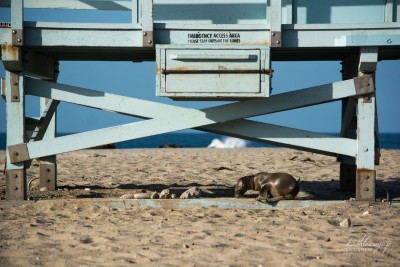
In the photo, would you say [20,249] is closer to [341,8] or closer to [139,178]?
[341,8]

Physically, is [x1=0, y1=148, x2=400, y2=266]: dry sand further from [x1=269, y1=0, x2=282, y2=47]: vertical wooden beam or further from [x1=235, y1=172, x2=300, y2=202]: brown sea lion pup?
[x1=269, y1=0, x2=282, y2=47]: vertical wooden beam

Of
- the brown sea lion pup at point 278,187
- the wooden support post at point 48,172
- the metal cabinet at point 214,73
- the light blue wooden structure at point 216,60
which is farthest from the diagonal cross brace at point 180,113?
the wooden support post at point 48,172

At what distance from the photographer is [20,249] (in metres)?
5.45

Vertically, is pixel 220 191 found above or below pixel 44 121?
below

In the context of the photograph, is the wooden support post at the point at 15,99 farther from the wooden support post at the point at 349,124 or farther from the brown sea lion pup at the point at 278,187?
the wooden support post at the point at 349,124

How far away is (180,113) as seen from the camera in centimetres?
748

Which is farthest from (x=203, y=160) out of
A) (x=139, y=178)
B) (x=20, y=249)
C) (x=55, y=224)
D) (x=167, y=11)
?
(x=20, y=249)

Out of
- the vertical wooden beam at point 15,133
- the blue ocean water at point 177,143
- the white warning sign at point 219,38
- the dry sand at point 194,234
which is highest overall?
the white warning sign at point 219,38

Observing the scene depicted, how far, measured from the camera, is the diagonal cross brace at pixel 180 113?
743 cm

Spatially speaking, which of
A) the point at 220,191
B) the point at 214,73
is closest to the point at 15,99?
the point at 214,73

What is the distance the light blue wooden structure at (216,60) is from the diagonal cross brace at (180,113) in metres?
0.01

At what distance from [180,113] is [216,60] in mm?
846

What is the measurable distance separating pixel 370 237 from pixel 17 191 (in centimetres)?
424

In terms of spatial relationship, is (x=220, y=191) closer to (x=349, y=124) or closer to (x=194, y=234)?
(x=349, y=124)
